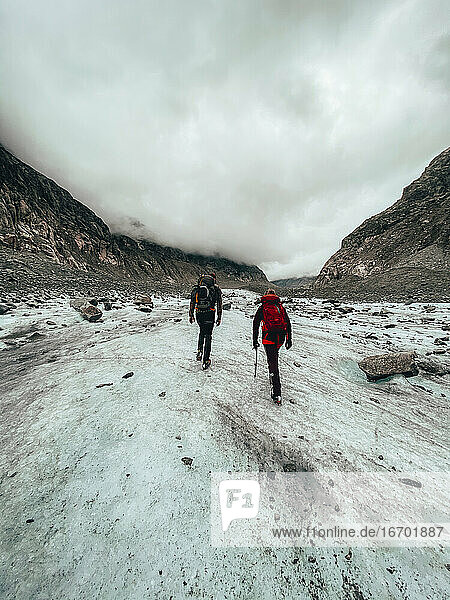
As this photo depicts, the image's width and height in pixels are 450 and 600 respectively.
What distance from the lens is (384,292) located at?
2989 centimetres

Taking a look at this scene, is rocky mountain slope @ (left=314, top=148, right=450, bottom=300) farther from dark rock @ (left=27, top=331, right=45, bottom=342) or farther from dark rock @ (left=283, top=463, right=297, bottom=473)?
dark rock @ (left=27, top=331, right=45, bottom=342)

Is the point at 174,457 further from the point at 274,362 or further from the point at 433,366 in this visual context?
the point at 433,366

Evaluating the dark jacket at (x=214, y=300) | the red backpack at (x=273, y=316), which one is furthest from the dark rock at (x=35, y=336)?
the red backpack at (x=273, y=316)

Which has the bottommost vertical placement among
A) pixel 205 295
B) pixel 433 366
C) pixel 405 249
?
pixel 433 366

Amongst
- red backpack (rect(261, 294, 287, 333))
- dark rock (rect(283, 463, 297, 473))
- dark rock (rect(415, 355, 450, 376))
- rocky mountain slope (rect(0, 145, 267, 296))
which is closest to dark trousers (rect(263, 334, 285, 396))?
red backpack (rect(261, 294, 287, 333))

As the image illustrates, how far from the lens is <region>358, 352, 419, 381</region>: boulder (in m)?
6.06

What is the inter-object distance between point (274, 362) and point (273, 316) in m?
1.04

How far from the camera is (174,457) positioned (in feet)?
10.7

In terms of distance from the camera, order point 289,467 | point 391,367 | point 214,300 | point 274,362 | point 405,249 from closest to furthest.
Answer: point 289,467
point 274,362
point 391,367
point 214,300
point 405,249

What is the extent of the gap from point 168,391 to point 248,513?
2861mm

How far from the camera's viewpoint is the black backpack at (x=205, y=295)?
6.56 meters

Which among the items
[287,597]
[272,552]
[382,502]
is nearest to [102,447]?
[272,552]

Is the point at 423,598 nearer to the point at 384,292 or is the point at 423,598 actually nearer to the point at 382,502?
the point at 382,502

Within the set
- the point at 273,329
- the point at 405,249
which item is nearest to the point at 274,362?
the point at 273,329
